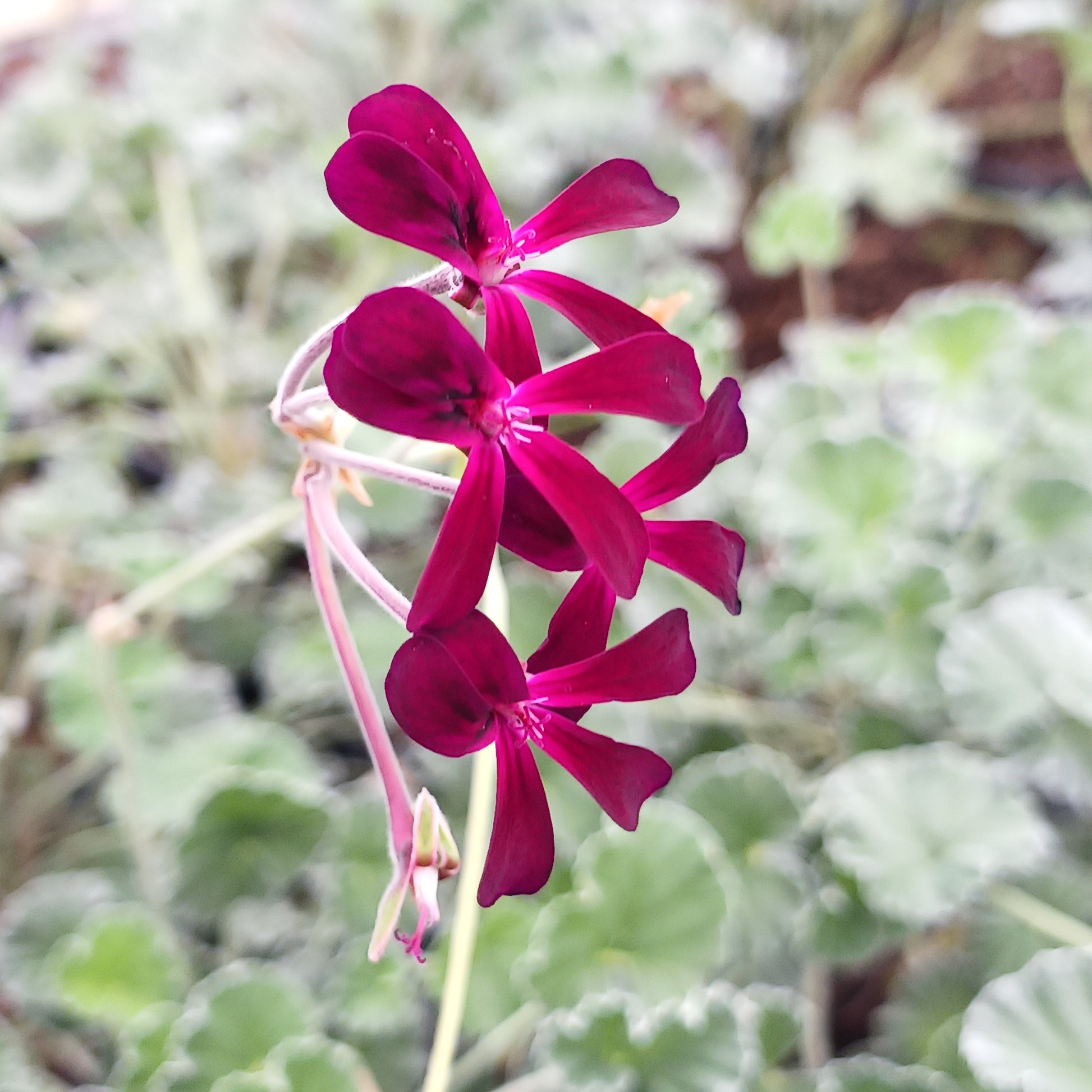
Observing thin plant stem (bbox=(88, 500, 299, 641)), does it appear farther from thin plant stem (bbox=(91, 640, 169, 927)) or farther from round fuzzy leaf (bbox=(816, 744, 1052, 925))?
round fuzzy leaf (bbox=(816, 744, 1052, 925))

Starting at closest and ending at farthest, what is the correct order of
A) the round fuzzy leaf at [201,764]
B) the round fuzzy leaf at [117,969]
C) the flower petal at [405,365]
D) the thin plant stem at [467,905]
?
the flower petal at [405,365] < the thin plant stem at [467,905] < the round fuzzy leaf at [117,969] < the round fuzzy leaf at [201,764]

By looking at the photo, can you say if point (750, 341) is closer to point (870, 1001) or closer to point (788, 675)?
point (788, 675)

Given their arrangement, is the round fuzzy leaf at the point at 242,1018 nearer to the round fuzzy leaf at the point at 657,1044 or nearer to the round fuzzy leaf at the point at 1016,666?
the round fuzzy leaf at the point at 657,1044

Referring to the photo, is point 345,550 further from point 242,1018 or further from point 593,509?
point 242,1018

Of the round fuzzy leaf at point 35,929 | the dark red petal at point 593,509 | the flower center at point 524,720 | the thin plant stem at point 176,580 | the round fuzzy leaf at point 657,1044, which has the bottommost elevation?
the round fuzzy leaf at point 35,929

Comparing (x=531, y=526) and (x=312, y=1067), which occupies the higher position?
(x=531, y=526)

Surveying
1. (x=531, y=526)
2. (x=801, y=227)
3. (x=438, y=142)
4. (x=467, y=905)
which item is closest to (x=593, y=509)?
(x=531, y=526)

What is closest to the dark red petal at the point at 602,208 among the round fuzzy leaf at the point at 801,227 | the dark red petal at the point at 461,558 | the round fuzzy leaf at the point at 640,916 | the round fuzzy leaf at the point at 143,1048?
the dark red petal at the point at 461,558
